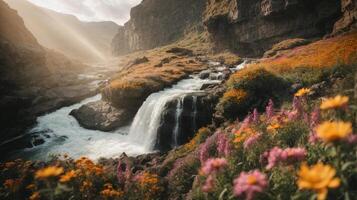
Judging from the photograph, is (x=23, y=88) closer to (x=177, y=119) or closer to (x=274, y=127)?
(x=177, y=119)

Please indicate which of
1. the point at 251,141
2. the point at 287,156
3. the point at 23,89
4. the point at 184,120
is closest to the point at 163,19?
the point at 23,89

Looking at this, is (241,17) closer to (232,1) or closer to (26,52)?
(232,1)

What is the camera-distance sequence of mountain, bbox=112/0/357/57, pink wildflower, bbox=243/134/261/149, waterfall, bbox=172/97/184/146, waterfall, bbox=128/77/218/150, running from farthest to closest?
mountain, bbox=112/0/357/57 < waterfall, bbox=128/77/218/150 < waterfall, bbox=172/97/184/146 < pink wildflower, bbox=243/134/261/149

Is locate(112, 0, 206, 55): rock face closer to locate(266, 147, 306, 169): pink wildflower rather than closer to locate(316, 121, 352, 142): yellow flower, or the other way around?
locate(266, 147, 306, 169): pink wildflower

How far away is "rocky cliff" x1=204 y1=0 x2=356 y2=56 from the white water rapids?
86.8 ft

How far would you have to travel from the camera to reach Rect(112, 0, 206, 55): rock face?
134 m

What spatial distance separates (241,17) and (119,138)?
134ft

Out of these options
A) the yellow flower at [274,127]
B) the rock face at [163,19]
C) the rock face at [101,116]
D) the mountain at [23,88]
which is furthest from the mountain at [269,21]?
the rock face at [163,19]

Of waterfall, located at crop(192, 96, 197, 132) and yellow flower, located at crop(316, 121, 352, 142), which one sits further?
waterfall, located at crop(192, 96, 197, 132)

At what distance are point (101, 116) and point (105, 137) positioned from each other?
4.23m

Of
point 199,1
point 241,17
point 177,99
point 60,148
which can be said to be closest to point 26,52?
point 60,148

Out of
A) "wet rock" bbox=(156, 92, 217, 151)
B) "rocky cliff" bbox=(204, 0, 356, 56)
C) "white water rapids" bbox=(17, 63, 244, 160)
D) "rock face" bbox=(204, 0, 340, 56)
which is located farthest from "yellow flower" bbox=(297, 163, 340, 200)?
"rock face" bbox=(204, 0, 340, 56)

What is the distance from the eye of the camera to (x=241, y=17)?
2258 inches

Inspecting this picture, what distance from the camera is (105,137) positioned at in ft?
84.8
